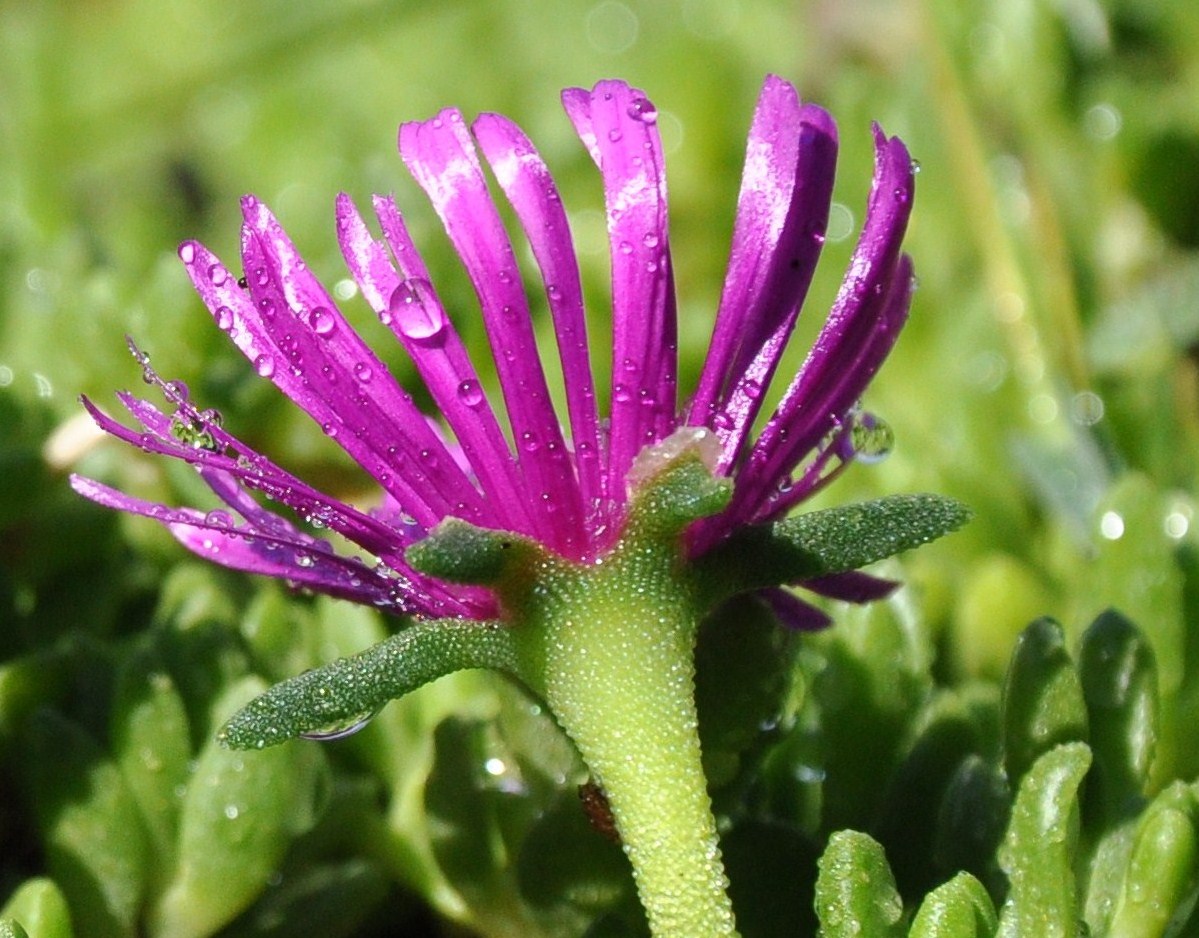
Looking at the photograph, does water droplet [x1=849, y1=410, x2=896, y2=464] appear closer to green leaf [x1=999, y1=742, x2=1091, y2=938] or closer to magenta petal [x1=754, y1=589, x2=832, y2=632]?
Result: magenta petal [x1=754, y1=589, x2=832, y2=632]

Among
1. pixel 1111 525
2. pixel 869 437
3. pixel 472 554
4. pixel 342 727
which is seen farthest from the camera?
pixel 1111 525

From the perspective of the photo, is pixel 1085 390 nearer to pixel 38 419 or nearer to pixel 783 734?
pixel 783 734

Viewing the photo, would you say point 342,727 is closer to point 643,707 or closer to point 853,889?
point 643,707

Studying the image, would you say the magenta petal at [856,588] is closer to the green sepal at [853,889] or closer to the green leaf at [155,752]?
the green sepal at [853,889]

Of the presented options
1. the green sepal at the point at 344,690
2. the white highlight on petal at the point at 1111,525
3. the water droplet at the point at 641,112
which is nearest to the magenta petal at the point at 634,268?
the water droplet at the point at 641,112

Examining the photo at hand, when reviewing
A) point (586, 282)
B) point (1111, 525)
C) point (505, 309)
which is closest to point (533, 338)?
point (505, 309)

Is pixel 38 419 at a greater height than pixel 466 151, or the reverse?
pixel 38 419

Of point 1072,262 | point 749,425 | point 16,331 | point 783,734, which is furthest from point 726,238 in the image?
point 749,425
